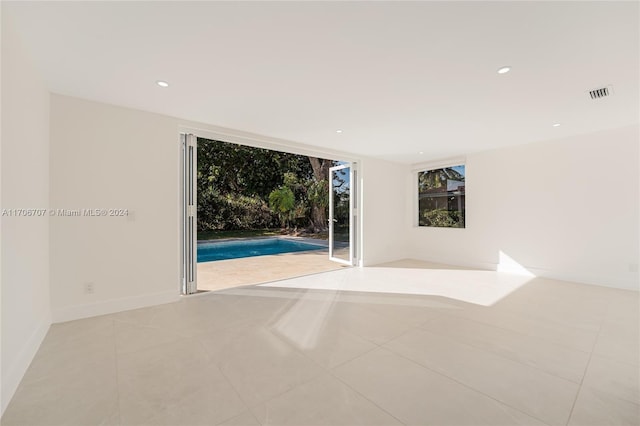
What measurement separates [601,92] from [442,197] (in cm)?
366

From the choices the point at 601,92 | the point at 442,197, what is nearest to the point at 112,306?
the point at 601,92

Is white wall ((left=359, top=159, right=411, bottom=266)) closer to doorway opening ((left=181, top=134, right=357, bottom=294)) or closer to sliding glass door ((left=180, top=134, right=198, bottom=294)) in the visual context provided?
doorway opening ((left=181, top=134, right=357, bottom=294))

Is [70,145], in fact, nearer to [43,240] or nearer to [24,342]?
[43,240]

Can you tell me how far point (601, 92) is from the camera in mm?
2850

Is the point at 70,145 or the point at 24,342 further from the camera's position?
the point at 70,145

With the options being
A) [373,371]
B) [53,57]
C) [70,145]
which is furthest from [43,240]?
[373,371]

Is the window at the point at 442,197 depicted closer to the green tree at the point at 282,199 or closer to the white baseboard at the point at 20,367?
the green tree at the point at 282,199

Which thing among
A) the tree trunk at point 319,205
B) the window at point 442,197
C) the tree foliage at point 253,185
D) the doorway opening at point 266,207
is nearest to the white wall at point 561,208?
the window at point 442,197

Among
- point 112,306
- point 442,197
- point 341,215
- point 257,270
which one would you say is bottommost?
point 257,270

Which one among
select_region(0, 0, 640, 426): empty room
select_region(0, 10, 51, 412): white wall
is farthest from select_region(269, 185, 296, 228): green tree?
select_region(0, 10, 51, 412): white wall

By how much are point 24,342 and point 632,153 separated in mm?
7061

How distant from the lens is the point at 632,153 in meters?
3.99

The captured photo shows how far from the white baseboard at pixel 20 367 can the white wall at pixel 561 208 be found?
642 cm

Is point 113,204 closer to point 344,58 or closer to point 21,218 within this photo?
point 21,218
